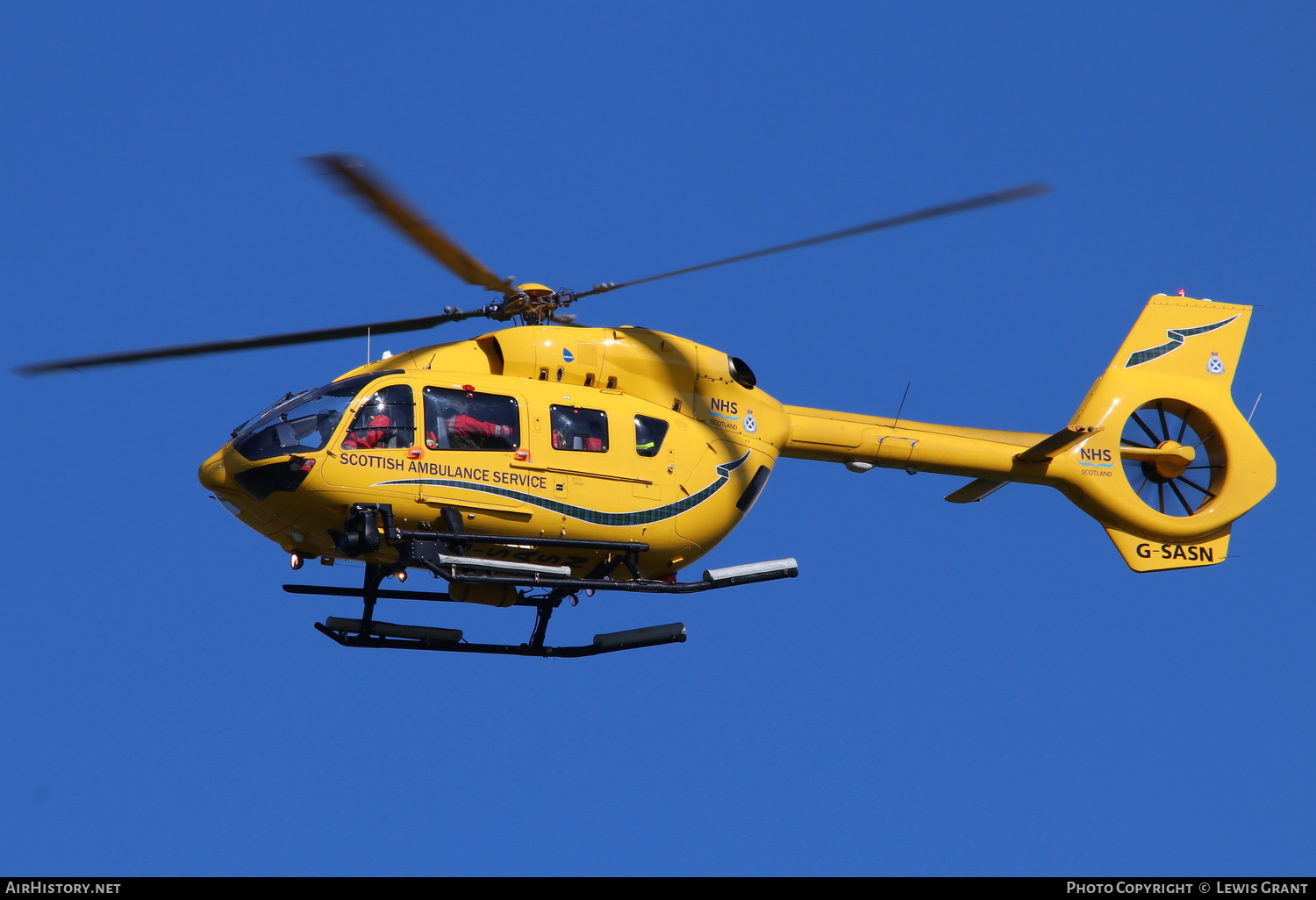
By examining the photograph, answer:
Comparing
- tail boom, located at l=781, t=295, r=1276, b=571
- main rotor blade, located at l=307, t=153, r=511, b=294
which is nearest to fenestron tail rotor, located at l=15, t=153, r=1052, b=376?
main rotor blade, located at l=307, t=153, r=511, b=294

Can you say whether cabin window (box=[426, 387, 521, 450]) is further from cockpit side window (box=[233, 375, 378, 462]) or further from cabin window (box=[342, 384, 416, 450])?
cockpit side window (box=[233, 375, 378, 462])

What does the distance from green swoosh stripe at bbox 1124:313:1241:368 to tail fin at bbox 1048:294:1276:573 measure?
2 cm

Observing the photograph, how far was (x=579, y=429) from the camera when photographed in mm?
15516

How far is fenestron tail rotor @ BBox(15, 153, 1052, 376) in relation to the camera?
1340 centimetres

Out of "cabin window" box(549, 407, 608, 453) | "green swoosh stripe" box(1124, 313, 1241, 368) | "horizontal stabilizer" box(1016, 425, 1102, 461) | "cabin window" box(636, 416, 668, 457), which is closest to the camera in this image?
"cabin window" box(549, 407, 608, 453)

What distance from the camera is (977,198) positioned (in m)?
14.1

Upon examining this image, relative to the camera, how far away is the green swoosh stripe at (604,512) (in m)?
14.7

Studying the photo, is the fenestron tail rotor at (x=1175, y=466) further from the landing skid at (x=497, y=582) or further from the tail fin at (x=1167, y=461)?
the landing skid at (x=497, y=582)

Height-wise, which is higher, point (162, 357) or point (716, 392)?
point (716, 392)

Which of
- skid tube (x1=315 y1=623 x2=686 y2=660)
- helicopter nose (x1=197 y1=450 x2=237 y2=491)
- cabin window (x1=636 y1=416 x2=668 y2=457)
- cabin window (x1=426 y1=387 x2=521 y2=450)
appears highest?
cabin window (x1=636 y1=416 x2=668 y2=457)

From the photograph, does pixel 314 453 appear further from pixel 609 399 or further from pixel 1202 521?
pixel 1202 521

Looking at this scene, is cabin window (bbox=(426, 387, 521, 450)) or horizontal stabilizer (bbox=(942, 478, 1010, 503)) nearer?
cabin window (bbox=(426, 387, 521, 450))

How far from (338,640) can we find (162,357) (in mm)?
3469
